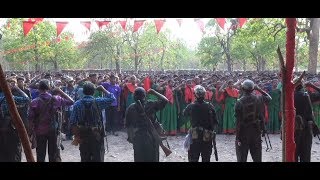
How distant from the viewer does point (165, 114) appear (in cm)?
1092

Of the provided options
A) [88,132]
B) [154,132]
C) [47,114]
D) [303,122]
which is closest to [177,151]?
[154,132]

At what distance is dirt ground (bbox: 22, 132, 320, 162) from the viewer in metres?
8.00

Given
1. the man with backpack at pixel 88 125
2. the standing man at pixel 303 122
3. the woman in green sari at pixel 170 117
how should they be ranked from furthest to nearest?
the woman in green sari at pixel 170 117, the standing man at pixel 303 122, the man with backpack at pixel 88 125

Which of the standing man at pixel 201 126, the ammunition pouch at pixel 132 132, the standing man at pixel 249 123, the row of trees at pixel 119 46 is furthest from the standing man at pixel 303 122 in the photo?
the row of trees at pixel 119 46

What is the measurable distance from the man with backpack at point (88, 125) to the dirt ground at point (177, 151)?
89.3 inches

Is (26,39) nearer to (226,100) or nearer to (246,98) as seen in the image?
(226,100)

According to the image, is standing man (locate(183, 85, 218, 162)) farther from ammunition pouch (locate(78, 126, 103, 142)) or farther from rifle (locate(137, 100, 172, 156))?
ammunition pouch (locate(78, 126, 103, 142))

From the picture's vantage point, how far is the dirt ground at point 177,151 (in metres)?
8.00

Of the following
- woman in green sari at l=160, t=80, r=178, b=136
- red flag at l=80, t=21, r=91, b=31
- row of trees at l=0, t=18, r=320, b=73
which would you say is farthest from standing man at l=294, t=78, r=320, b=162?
row of trees at l=0, t=18, r=320, b=73

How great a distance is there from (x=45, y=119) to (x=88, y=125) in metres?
0.81

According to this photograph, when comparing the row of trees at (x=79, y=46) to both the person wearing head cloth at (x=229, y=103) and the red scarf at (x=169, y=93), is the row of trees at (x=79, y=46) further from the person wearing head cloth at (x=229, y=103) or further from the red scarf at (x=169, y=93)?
the person wearing head cloth at (x=229, y=103)

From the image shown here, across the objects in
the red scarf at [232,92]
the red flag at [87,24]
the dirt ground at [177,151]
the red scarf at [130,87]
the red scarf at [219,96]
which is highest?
the red flag at [87,24]
